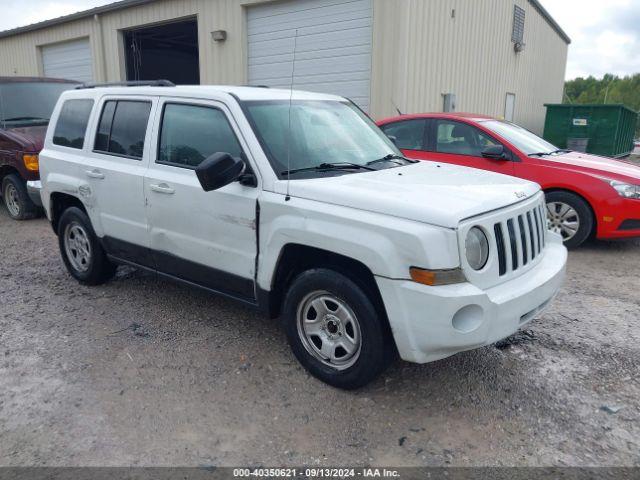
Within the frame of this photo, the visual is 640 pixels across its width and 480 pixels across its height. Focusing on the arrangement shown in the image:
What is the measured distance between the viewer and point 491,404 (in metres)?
3.26

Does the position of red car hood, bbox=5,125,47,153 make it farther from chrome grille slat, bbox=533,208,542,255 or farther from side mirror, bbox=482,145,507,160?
chrome grille slat, bbox=533,208,542,255

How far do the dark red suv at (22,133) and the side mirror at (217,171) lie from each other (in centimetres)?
478

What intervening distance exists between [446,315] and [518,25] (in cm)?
1549

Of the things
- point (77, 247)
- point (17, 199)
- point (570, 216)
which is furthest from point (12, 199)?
point (570, 216)

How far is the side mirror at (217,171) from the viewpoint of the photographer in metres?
3.22

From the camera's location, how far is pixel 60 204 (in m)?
5.27

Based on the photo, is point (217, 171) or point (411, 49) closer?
point (217, 171)

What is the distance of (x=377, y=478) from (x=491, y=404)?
993mm

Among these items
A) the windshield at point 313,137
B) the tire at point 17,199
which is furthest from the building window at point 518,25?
the tire at point 17,199

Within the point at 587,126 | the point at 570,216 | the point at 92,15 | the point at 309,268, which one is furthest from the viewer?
the point at 587,126

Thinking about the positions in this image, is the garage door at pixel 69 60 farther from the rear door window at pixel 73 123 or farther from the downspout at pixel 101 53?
the rear door window at pixel 73 123

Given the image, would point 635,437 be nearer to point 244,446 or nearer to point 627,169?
point 244,446

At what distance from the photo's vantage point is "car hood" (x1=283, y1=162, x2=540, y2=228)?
9.53 feet

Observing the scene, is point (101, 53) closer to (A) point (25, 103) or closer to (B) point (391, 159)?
(A) point (25, 103)
